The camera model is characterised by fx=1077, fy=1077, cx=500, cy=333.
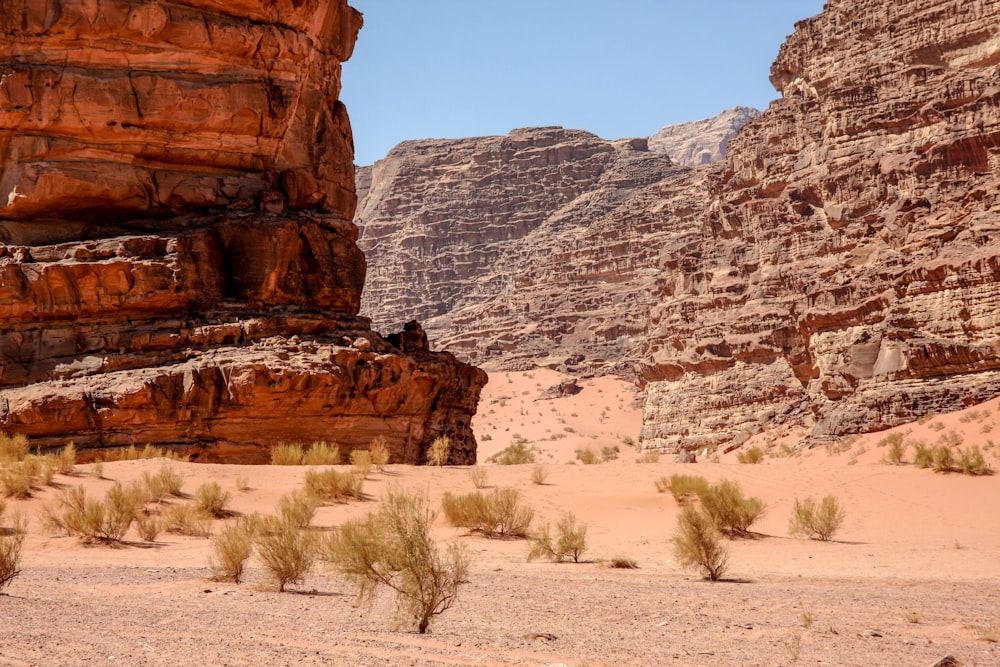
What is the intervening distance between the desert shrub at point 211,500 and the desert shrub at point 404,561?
6657 mm

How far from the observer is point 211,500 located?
15.8 metres

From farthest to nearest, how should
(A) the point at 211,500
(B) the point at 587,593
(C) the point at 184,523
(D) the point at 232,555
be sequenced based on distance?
(A) the point at 211,500
(C) the point at 184,523
(D) the point at 232,555
(B) the point at 587,593

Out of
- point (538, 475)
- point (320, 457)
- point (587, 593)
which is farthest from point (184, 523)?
point (587, 593)

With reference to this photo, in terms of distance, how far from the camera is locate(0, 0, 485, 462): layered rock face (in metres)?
21.3

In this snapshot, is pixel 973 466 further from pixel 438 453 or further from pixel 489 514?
pixel 489 514

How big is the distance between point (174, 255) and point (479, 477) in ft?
27.4

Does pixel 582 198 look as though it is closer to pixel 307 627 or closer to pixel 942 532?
pixel 942 532

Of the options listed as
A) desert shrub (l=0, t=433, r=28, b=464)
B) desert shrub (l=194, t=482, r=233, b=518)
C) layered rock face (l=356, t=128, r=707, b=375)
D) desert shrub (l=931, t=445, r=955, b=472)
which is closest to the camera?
desert shrub (l=194, t=482, r=233, b=518)

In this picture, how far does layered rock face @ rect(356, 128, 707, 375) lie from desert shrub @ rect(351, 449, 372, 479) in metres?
53.5

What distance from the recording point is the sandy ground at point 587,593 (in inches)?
273

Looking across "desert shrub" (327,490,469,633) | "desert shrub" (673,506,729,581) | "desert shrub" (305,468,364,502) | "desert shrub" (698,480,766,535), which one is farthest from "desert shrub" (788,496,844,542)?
"desert shrub" (327,490,469,633)

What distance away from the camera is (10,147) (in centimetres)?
2255

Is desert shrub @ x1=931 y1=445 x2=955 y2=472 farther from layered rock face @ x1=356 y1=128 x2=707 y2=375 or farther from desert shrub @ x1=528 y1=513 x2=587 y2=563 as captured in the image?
layered rock face @ x1=356 y1=128 x2=707 y2=375

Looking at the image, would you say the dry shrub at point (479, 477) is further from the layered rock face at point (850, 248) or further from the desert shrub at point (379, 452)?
the layered rock face at point (850, 248)
